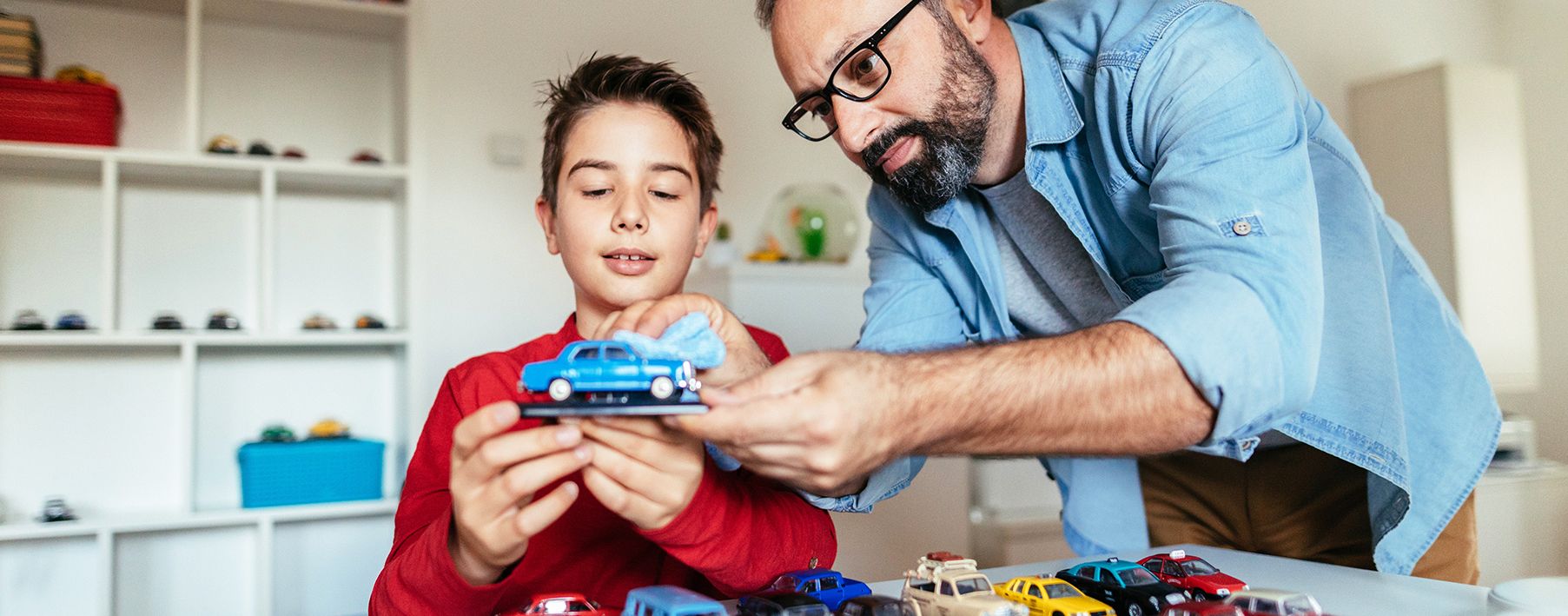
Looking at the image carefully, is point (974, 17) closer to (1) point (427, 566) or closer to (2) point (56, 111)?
(1) point (427, 566)

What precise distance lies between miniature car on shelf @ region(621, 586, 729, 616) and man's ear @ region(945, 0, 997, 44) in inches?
39.9

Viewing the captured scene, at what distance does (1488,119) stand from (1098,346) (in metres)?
4.24

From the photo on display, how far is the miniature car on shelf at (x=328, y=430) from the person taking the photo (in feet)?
10.2

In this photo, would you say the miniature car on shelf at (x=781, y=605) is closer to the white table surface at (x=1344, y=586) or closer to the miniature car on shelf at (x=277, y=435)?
the white table surface at (x=1344, y=586)

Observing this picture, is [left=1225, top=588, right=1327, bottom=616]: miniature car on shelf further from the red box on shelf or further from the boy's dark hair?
the red box on shelf

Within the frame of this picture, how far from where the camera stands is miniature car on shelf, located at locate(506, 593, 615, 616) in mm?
948

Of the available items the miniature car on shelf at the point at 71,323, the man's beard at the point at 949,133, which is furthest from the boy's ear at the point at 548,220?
the miniature car on shelf at the point at 71,323

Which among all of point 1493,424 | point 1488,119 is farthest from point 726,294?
point 1488,119

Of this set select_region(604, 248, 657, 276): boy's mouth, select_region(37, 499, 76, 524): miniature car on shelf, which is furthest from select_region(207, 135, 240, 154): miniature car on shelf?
select_region(604, 248, 657, 276): boy's mouth

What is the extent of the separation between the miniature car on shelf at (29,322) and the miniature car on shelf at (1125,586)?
287cm

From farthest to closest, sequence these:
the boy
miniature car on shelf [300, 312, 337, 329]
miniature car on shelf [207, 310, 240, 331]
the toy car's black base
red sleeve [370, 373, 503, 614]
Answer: miniature car on shelf [300, 312, 337, 329]
miniature car on shelf [207, 310, 240, 331]
red sleeve [370, 373, 503, 614]
the boy
the toy car's black base

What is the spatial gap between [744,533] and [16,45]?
9.01ft

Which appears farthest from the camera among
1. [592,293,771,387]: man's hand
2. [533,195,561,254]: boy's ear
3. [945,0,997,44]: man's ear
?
[533,195,561,254]: boy's ear

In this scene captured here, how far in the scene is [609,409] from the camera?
84 cm
